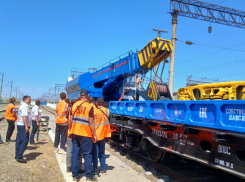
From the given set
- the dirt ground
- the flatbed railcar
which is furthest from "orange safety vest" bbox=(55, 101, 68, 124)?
the flatbed railcar

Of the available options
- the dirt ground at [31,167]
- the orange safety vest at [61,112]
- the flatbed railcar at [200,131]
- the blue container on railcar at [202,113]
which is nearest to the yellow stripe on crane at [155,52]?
the flatbed railcar at [200,131]

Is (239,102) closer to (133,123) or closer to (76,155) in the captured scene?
(76,155)

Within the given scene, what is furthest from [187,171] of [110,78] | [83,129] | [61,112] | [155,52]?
[110,78]

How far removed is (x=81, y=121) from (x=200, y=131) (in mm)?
2308

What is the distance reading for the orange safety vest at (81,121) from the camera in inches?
166

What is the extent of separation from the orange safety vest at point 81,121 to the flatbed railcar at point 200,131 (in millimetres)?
1690

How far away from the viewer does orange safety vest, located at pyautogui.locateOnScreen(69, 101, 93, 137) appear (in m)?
4.22

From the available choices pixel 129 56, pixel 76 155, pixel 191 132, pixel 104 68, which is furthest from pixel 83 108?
pixel 104 68

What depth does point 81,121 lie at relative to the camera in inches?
168

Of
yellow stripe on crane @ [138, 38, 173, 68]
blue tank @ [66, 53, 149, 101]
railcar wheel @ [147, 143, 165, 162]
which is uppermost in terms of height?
yellow stripe on crane @ [138, 38, 173, 68]

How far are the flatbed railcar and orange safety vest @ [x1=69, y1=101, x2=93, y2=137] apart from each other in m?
1.69

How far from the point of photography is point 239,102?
308 centimetres

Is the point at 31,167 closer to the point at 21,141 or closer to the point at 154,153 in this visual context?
the point at 21,141

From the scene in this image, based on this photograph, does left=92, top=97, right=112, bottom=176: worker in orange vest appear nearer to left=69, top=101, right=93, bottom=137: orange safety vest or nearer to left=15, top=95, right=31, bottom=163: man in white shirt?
left=69, top=101, right=93, bottom=137: orange safety vest
